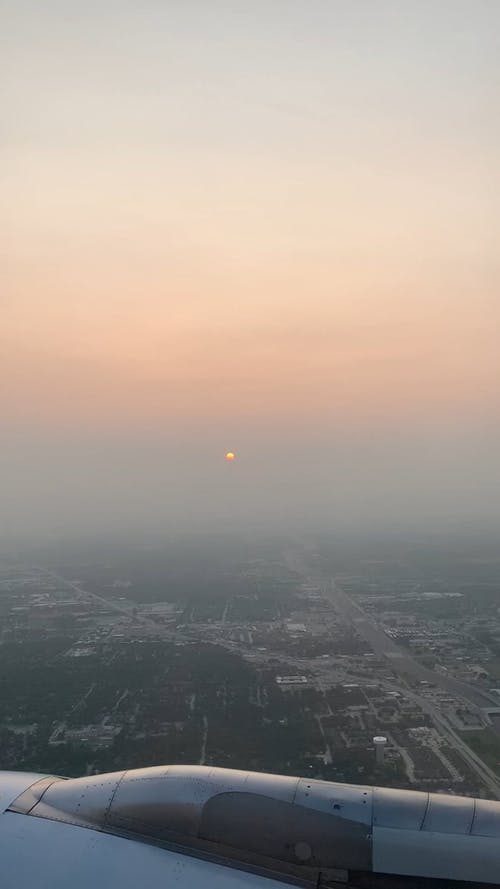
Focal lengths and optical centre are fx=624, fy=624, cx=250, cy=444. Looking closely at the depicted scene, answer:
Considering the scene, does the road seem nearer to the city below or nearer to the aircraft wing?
the city below

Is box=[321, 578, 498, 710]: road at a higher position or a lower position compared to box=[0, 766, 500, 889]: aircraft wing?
lower

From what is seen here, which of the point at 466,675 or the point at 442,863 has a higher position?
the point at 442,863

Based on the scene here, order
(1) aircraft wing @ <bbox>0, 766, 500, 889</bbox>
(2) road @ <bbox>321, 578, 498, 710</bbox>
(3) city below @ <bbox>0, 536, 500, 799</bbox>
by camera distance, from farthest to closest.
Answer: (2) road @ <bbox>321, 578, 498, 710</bbox> → (3) city below @ <bbox>0, 536, 500, 799</bbox> → (1) aircraft wing @ <bbox>0, 766, 500, 889</bbox>

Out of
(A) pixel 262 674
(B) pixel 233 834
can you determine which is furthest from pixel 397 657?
(B) pixel 233 834

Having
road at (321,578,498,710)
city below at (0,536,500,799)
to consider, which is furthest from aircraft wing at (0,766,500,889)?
road at (321,578,498,710)

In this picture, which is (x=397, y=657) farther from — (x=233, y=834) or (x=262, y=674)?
(x=233, y=834)

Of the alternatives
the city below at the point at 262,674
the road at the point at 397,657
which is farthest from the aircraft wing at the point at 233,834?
the road at the point at 397,657

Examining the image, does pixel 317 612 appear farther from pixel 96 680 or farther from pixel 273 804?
pixel 273 804

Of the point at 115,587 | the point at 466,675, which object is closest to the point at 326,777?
the point at 466,675
